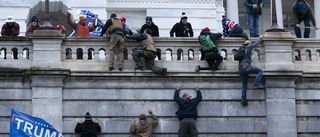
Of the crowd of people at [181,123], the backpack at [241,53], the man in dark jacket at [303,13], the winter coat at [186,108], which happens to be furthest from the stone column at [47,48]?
the man in dark jacket at [303,13]

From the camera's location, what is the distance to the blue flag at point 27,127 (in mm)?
24906

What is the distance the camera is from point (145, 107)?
1137 inches

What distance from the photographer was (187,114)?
28.6m

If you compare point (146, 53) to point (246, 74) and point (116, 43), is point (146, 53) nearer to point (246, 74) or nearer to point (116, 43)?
point (116, 43)

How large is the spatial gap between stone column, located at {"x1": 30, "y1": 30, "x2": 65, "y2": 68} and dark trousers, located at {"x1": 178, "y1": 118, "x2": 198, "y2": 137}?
452 cm

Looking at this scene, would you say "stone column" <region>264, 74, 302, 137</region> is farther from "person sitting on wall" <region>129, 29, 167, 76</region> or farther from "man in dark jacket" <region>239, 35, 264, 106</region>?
"person sitting on wall" <region>129, 29, 167, 76</region>

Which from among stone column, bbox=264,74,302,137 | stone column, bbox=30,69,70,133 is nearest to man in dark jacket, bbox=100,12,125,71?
stone column, bbox=30,69,70,133

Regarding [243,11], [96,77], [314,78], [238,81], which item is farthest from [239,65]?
[243,11]

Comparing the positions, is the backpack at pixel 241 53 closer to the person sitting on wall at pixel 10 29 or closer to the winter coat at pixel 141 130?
the winter coat at pixel 141 130

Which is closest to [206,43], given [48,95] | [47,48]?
[47,48]

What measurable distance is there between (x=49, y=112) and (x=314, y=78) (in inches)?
357

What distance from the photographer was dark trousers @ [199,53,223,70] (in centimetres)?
2928

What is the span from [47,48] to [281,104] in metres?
8.09

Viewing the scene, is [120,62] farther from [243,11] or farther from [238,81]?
[243,11]
